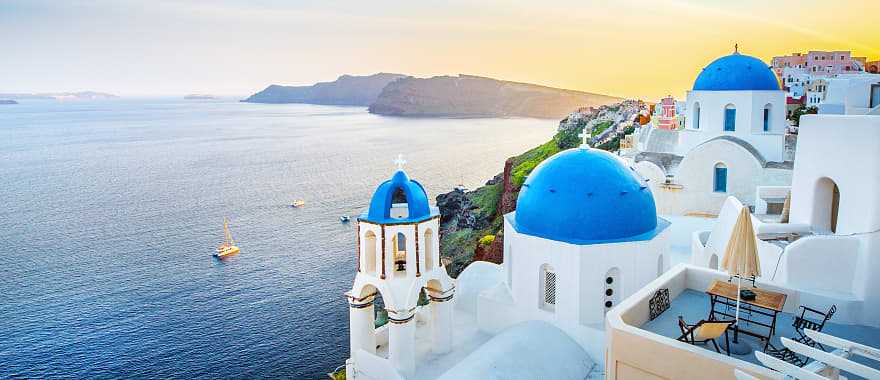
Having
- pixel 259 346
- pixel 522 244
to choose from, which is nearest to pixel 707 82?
pixel 522 244

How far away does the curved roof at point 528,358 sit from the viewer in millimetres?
12578

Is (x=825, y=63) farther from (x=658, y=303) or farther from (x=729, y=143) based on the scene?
(x=658, y=303)

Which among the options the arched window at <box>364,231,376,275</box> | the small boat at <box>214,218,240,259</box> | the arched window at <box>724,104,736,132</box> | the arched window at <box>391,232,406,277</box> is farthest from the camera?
the small boat at <box>214,218,240,259</box>

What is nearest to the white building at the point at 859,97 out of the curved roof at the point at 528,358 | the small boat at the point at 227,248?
the curved roof at the point at 528,358

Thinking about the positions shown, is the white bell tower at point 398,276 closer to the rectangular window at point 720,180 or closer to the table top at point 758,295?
the table top at point 758,295

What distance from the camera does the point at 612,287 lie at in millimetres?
14477

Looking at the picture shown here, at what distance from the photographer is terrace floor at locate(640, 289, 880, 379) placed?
9.07 m

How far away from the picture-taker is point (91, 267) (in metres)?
42.4

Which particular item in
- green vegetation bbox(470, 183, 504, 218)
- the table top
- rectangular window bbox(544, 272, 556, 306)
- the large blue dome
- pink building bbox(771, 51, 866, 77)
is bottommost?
green vegetation bbox(470, 183, 504, 218)

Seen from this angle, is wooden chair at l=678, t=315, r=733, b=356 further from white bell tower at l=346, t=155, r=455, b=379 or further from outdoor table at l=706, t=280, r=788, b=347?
white bell tower at l=346, t=155, r=455, b=379

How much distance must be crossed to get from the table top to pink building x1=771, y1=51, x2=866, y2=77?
63689mm

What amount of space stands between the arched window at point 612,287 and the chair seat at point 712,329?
607 centimetres

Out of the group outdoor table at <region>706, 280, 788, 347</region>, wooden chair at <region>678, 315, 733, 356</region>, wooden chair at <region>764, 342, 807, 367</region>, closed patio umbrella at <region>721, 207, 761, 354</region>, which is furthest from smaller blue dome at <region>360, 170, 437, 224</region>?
wooden chair at <region>764, 342, 807, 367</region>

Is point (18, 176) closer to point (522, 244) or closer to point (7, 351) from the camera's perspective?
point (7, 351)
